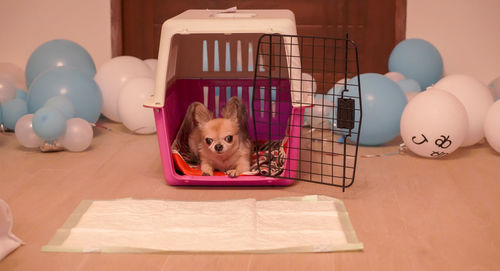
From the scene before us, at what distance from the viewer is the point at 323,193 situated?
3068 mm

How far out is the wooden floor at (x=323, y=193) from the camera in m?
2.29

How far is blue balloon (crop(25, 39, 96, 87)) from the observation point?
454 centimetres

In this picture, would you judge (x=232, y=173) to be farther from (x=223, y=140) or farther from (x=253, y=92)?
(x=253, y=92)

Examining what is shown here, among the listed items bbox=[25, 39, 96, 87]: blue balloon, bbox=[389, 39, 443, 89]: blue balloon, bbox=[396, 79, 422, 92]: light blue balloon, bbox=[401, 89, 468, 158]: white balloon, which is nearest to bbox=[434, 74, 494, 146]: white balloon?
bbox=[401, 89, 468, 158]: white balloon

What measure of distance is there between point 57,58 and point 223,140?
1.98 metres

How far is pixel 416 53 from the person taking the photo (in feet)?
15.6

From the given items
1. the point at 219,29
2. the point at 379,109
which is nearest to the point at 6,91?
the point at 219,29

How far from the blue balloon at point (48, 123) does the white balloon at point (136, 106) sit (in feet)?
1.66

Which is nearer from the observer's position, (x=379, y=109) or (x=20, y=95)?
(x=379, y=109)

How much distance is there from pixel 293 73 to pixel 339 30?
7.51 feet

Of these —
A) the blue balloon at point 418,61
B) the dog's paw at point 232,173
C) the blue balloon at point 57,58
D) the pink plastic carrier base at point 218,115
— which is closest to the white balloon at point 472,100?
the blue balloon at point 418,61

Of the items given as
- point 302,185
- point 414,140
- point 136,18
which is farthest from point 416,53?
point 136,18

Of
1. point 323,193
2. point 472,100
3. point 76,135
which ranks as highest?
point 472,100

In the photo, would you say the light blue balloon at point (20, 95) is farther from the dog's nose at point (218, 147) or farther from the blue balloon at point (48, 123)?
the dog's nose at point (218, 147)
